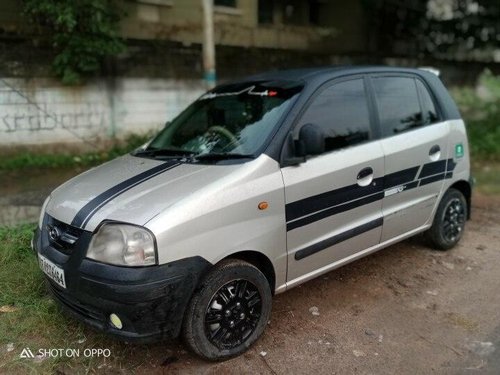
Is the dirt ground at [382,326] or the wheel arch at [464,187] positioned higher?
the wheel arch at [464,187]

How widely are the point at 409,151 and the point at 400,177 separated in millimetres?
247

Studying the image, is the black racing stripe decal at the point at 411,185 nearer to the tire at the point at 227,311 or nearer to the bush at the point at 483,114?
the tire at the point at 227,311

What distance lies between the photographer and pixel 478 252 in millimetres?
4430

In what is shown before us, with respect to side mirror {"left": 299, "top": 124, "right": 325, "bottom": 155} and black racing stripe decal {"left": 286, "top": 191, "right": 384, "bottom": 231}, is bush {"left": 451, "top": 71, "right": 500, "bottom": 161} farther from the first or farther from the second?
side mirror {"left": 299, "top": 124, "right": 325, "bottom": 155}

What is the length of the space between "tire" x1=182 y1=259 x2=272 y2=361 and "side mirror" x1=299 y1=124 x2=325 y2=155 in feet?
2.72

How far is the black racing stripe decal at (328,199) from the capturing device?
9.61 feet

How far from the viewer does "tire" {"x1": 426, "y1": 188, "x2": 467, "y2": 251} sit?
421 centimetres

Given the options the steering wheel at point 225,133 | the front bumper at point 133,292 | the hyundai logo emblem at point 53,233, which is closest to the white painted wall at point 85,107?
the steering wheel at point 225,133

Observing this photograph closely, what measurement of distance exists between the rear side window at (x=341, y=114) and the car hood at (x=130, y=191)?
0.77 metres

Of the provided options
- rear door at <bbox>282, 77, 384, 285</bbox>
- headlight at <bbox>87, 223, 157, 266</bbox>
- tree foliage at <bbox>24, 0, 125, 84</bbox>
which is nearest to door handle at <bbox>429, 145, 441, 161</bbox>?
rear door at <bbox>282, 77, 384, 285</bbox>

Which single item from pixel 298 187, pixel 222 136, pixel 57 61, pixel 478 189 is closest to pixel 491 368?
pixel 298 187

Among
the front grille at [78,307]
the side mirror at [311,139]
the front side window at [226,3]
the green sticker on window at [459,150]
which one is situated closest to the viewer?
the front grille at [78,307]

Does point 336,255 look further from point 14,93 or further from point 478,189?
point 14,93

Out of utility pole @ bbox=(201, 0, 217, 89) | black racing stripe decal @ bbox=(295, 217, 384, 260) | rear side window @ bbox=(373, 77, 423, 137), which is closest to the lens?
black racing stripe decal @ bbox=(295, 217, 384, 260)
